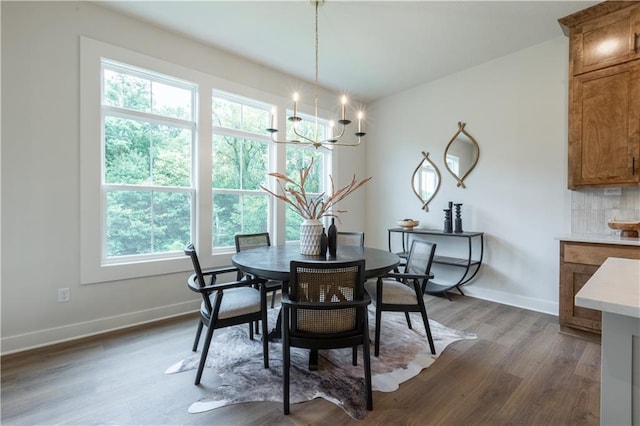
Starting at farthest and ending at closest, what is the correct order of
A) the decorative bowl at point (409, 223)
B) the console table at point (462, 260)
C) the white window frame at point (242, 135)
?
the decorative bowl at point (409, 223), the console table at point (462, 260), the white window frame at point (242, 135)

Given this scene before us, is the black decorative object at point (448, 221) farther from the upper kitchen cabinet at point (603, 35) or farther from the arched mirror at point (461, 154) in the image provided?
the upper kitchen cabinet at point (603, 35)

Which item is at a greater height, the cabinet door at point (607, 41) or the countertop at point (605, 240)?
the cabinet door at point (607, 41)

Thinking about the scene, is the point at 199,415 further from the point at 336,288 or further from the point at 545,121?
the point at 545,121

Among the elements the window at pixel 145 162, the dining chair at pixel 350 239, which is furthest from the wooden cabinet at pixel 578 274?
the window at pixel 145 162

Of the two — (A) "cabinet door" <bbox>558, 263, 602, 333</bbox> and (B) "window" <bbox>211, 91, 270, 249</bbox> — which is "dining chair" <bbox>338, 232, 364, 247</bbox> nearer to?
(B) "window" <bbox>211, 91, 270, 249</bbox>

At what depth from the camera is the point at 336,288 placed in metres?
1.71

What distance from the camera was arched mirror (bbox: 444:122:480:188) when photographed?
13.0 ft

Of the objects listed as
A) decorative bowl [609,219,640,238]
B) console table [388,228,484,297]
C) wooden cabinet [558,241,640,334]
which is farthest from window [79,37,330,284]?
decorative bowl [609,219,640,238]

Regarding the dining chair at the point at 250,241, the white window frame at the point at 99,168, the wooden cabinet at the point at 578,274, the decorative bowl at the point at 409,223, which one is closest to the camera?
the wooden cabinet at the point at 578,274

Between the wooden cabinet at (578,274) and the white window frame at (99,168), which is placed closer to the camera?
the wooden cabinet at (578,274)

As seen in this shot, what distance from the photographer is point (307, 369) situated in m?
2.12

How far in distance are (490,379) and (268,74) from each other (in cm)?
405

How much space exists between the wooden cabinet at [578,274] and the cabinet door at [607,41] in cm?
169

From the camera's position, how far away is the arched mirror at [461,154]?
395 centimetres
